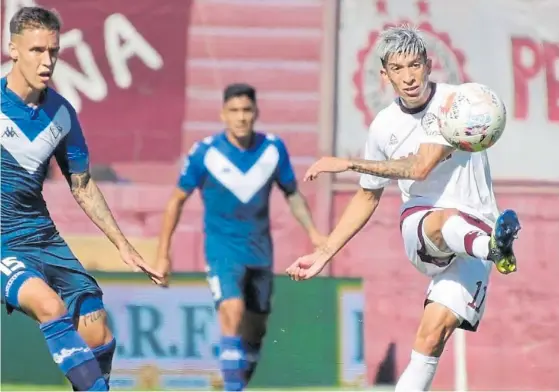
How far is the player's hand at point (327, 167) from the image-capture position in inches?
209

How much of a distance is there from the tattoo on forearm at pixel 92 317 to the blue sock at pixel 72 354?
208 mm

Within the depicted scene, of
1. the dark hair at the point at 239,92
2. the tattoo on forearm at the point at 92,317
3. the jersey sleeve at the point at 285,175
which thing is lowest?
the tattoo on forearm at the point at 92,317

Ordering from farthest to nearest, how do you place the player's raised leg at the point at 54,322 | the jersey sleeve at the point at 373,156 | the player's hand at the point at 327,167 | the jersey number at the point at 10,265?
the jersey sleeve at the point at 373,156
the jersey number at the point at 10,265
the player's raised leg at the point at 54,322
the player's hand at the point at 327,167

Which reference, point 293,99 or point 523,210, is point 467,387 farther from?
point 293,99

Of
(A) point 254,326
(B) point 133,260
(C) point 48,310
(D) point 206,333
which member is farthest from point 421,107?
(D) point 206,333

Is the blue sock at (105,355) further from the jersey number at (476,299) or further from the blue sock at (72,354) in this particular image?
the jersey number at (476,299)

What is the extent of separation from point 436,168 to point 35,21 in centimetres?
180

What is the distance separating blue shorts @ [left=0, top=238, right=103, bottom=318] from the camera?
18.2ft

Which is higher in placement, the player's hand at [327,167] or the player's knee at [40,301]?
the player's hand at [327,167]

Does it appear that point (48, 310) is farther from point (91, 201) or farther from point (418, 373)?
point (418, 373)

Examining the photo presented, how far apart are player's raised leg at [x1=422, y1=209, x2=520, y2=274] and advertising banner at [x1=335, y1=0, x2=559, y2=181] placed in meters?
2.67

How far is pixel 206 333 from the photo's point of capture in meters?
8.34

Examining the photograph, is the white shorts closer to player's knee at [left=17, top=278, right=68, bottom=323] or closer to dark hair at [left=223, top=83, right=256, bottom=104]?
player's knee at [left=17, top=278, right=68, bottom=323]

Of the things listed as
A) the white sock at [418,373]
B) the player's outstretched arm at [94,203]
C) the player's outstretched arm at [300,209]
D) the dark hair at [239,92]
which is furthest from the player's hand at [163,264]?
the white sock at [418,373]
